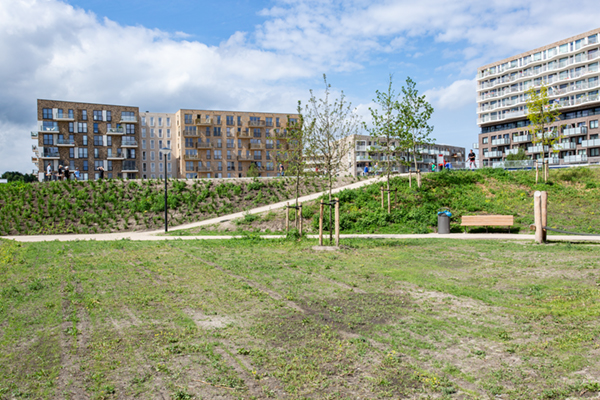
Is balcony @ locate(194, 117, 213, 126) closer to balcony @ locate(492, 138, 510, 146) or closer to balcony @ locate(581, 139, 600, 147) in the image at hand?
balcony @ locate(492, 138, 510, 146)

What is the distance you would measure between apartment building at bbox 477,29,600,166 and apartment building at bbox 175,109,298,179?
39722mm

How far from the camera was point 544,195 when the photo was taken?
47.3 ft

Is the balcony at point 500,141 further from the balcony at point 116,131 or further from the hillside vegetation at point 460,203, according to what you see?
the balcony at point 116,131

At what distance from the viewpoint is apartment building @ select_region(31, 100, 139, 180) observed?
6900 centimetres

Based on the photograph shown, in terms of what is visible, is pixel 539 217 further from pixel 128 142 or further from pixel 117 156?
pixel 117 156

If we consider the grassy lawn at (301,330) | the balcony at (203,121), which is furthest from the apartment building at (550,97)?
the grassy lawn at (301,330)

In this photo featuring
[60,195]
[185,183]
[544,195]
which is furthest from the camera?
[185,183]

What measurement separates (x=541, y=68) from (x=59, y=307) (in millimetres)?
83610

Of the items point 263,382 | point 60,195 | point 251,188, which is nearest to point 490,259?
point 263,382

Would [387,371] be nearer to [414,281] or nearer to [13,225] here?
[414,281]

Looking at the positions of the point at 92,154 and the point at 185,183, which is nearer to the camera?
the point at 185,183

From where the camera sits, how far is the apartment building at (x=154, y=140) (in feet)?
277

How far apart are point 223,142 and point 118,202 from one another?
56.8 m

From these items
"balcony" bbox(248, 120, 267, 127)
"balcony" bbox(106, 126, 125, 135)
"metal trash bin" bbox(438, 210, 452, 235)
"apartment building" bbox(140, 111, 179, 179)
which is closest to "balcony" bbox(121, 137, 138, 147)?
"balcony" bbox(106, 126, 125, 135)
